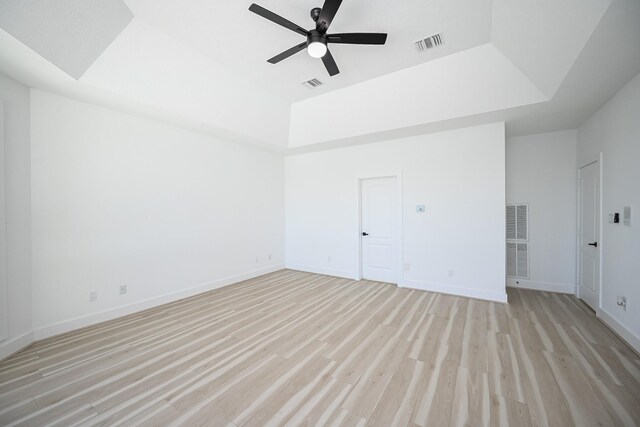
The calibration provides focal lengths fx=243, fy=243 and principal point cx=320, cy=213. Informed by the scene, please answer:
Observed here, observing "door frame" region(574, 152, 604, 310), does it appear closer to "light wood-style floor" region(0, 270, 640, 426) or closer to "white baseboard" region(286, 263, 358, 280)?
"light wood-style floor" region(0, 270, 640, 426)

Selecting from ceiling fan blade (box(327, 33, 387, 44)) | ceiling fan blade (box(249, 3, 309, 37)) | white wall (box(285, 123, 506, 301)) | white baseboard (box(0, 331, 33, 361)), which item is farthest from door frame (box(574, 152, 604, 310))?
white baseboard (box(0, 331, 33, 361))

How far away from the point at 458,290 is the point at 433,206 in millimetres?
1500

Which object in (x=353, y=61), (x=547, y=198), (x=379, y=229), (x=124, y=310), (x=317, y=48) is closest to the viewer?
(x=317, y=48)

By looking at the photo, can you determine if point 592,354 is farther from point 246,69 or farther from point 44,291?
point 44,291

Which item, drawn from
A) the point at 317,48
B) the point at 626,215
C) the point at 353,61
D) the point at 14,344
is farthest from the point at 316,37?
the point at 14,344

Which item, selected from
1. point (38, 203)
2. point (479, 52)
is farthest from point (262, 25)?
point (38, 203)

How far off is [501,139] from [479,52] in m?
1.54

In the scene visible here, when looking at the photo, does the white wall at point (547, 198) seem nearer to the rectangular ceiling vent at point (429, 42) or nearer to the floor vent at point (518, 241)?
the floor vent at point (518, 241)

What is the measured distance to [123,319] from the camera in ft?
10.8

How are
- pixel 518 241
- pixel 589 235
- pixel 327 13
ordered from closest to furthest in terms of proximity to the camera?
pixel 327 13, pixel 589 235, pixel 518 241

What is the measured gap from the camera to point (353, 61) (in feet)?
10.5

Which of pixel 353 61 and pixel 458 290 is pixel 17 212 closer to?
pixel 353 61

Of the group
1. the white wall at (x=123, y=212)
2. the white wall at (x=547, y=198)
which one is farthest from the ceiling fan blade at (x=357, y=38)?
the white wall at (x=547, y=198)

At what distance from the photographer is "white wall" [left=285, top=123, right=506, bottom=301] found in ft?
12.9
